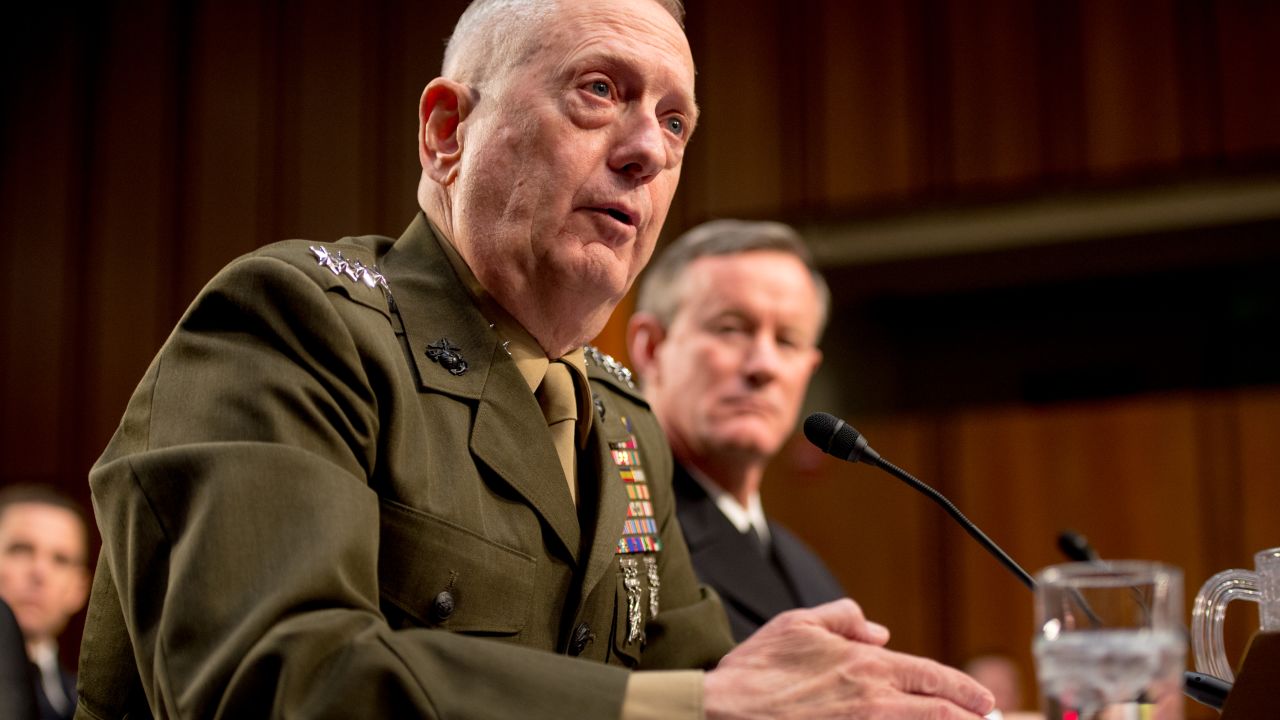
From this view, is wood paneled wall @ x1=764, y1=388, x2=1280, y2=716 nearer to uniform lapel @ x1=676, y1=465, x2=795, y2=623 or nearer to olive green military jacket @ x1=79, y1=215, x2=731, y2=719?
uniform lapel @ x1=676, y1=465, x2=795, y2=623

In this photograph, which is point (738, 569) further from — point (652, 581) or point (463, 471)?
point (463, 471)

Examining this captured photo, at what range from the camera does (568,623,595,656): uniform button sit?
1708 millimetres

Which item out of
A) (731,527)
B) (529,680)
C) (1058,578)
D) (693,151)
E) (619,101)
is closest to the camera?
(1058,578)

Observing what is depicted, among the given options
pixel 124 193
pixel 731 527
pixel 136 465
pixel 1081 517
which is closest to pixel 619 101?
pixel 136 465

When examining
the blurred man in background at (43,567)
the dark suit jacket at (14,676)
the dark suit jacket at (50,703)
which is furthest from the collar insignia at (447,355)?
the blurred man in background at (43,567)

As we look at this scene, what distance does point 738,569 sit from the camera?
10.1 feet

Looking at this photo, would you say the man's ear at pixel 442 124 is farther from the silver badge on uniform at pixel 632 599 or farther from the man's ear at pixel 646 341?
the man's ear at pixel 646 341

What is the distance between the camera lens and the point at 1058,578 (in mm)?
992

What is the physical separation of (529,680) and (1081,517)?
4730 mm

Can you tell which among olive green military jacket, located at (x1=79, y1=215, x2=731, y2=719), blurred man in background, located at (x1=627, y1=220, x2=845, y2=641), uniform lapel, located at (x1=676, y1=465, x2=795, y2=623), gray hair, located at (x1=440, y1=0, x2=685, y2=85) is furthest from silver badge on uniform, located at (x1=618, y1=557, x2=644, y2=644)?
blurred man in background, located at (x1=627, y1=220, x2=845, y2=641)

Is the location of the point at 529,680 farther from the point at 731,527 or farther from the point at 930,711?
the point at 731,527

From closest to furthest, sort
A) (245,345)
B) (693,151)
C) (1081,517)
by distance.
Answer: (245,345) → (1081,517) → (693,151)

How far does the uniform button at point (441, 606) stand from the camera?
1.53m

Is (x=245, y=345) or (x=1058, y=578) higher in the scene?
(x=245, y=345)
